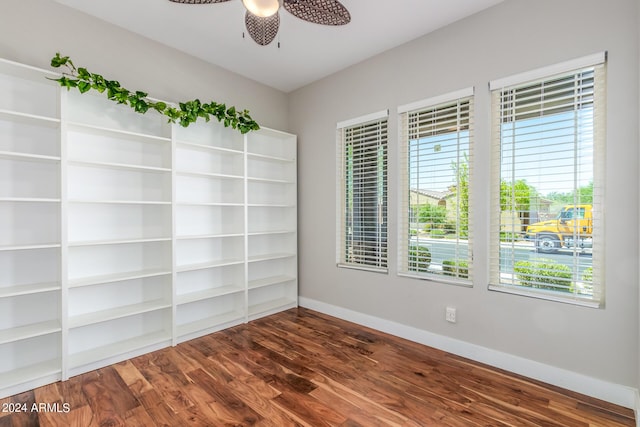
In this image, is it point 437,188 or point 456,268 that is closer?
point 456,268

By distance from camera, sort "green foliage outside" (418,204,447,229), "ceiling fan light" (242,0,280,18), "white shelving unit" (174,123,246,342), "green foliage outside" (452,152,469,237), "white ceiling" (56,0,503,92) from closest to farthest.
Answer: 1. "ceiling fan light" (242,0,280,18)
2. "white ceiling" (56,0,503,92)
3. "green foliage outside" (452,152,469,237)
4. "green foliage outside" (418,204,447,229)
5. "white shelving unit" (174,123,246,342)

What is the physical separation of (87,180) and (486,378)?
11.0 ft

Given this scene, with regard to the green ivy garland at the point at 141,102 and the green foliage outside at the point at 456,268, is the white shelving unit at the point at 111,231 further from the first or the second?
the green foliage outside at the point at 456,268

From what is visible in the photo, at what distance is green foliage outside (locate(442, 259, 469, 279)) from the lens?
2.63 meters

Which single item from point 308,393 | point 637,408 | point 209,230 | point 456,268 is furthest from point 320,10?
point 637,408

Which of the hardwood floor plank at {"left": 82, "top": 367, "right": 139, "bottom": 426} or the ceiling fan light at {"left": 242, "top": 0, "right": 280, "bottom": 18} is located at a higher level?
the ceiling fan light at {"left": 242, "top": 0, "right": 280, "bottom": 18}

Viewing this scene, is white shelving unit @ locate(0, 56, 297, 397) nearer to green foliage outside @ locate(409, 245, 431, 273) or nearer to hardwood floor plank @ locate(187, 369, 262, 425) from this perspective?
hardwood floor plank @ locate(187, 369, 262, 425)

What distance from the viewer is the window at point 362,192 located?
10.5 feet

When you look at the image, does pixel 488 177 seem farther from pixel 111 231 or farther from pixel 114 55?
pixel 114 55

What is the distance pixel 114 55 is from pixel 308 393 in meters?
3.10

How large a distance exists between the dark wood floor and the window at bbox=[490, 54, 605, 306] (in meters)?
0.70

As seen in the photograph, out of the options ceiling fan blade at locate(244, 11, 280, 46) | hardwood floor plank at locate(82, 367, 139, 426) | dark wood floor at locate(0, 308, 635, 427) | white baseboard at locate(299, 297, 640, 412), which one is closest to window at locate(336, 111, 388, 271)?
white baseboard at locate(299, 297, 640, 412)

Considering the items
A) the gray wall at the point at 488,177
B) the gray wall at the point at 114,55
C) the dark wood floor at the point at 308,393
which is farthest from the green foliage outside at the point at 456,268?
the gray wall at the point at 114,55

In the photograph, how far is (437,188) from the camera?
2785 mm
